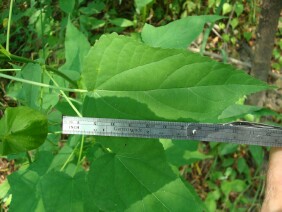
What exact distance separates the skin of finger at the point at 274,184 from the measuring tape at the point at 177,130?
0.24 ft

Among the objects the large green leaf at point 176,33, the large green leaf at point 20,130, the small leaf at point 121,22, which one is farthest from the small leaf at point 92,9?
the large green leaf at point 20,130

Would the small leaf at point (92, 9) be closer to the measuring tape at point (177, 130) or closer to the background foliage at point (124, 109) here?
the background foliage at point (124, 109)

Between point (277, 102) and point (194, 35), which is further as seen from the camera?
point (277, 102)

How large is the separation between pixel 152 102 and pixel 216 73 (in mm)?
181

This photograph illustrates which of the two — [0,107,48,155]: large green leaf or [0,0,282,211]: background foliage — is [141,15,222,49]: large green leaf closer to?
[0,0,282,211]: background foliage

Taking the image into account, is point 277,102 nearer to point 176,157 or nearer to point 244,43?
point 244,43

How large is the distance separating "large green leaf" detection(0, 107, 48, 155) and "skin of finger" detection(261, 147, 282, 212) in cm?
83

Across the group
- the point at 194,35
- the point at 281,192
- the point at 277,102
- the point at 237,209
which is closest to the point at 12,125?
the point at 194,35

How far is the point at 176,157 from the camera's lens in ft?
5.11

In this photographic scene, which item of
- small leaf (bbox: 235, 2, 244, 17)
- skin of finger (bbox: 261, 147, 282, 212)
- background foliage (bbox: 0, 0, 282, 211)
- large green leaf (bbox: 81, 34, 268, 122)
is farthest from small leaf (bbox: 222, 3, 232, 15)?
large green leaf (bbox: 81, 34, 268, 122)

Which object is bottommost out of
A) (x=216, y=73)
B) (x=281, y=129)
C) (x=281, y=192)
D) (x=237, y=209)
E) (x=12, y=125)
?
(x=237, y=209)

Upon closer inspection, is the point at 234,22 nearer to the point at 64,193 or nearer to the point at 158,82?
the point at 158,82

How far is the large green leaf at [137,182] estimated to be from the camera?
3.19 ft

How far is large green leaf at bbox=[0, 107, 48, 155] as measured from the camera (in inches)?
32.8
